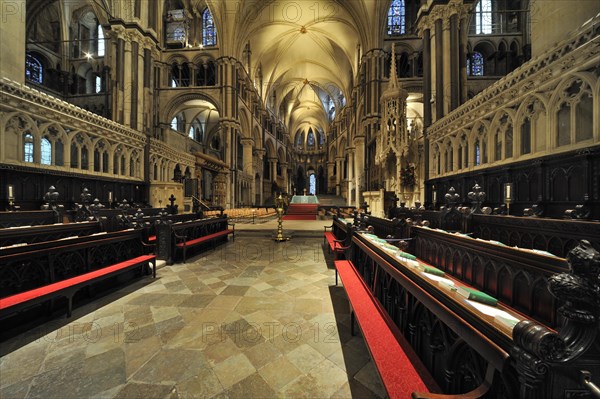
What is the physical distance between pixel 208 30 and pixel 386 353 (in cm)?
2547

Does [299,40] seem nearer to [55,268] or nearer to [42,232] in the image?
[42,232]

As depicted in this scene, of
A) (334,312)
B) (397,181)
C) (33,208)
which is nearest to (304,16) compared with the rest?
(397,181)

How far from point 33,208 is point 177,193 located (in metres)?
5.97

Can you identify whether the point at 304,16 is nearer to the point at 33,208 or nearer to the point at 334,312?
the point at 33,208

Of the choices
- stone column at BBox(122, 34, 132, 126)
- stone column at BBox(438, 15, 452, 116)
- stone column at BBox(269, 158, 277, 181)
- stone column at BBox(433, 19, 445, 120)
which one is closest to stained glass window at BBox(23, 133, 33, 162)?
stone column at BBox(122, 34, 132, 126)

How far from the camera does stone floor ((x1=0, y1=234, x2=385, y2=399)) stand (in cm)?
174

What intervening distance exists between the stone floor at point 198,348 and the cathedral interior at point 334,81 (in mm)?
270

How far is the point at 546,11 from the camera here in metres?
5.11

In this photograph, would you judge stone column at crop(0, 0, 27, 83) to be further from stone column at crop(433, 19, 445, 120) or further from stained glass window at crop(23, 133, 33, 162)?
stone column at crop(433, 19, 445, 120)

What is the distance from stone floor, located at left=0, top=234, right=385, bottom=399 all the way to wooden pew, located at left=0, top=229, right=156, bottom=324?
0.36m

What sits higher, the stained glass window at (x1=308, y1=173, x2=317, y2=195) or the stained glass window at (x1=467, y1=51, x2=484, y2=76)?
the stained glass window at (x1=467, y1=51, x2=484, y2=76)

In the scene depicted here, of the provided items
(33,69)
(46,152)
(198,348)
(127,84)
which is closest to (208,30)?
(127,84)

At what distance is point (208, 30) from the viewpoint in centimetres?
Answer: 2020

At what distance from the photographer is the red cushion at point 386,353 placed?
128 cm
